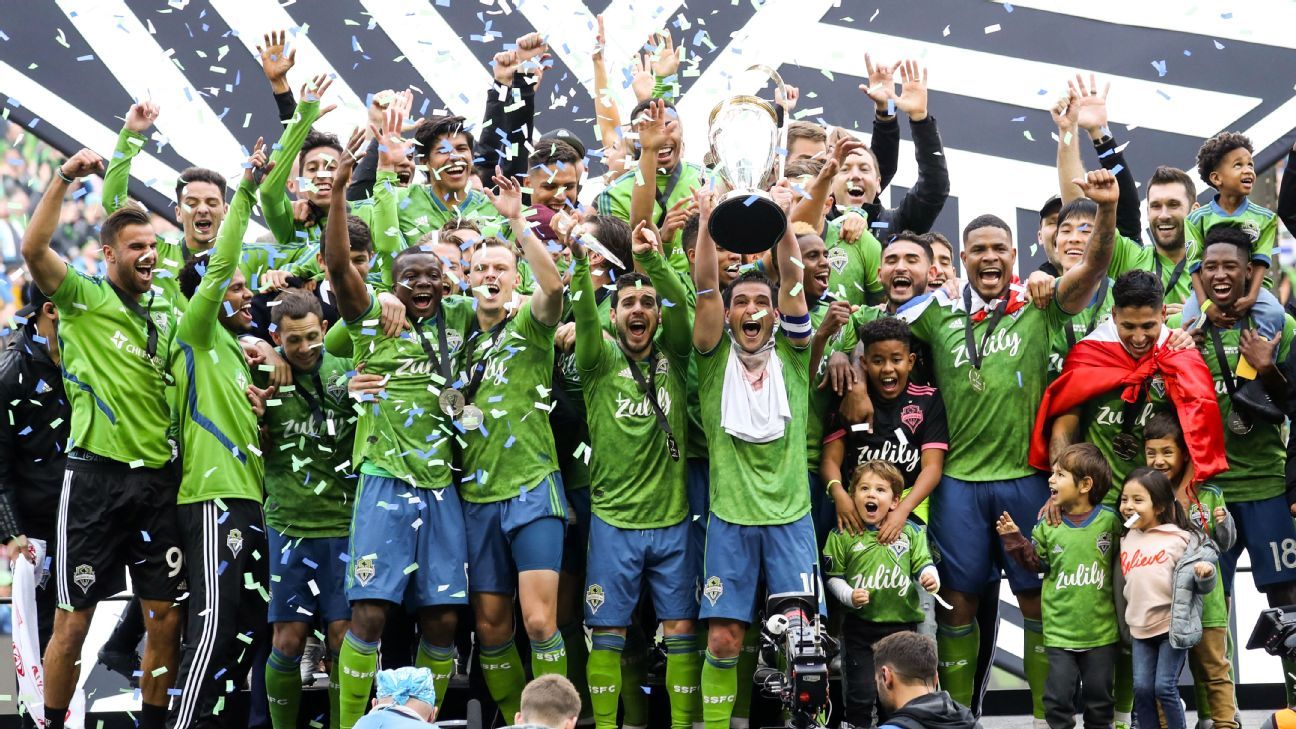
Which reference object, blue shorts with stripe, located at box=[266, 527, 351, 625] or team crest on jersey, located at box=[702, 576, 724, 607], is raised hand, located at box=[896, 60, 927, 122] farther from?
blue shorts with stripe, located at box=[266, 527, 351, 625]

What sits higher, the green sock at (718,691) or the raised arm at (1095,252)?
the raised arm at (1095,252)

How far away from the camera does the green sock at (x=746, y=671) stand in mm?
6793

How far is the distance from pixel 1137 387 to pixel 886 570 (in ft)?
4.04

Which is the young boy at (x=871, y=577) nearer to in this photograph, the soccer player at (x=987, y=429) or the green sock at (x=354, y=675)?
the soccer player at (x=987, y=429)

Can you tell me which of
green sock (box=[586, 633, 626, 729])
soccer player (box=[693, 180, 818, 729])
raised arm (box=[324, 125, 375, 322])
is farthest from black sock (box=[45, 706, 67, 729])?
soccer player (box=[693, 180, 818, 729])

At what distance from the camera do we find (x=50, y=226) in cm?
649

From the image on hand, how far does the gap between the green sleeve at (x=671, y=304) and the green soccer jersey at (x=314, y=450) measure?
135cm

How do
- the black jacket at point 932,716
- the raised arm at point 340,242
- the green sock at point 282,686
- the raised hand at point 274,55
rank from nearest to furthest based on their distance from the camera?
1. the black jacket at point 932,716
2. the raised arm at point 340,242
3. the green sock at point 282,686
4. the raised hand at point 274,55

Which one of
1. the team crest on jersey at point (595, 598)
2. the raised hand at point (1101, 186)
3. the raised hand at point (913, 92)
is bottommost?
the team crest on jersey at point (595, 598)

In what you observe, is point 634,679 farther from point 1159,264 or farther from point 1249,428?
point 1159,264

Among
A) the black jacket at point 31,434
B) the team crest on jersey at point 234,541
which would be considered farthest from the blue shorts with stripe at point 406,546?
the black jacket at point 31,434

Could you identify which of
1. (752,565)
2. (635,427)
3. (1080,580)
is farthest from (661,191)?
(1080,580)

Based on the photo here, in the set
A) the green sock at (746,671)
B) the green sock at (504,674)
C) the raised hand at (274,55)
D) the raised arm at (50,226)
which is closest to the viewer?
the raised arm at (50,226)

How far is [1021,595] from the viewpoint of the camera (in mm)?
6961
